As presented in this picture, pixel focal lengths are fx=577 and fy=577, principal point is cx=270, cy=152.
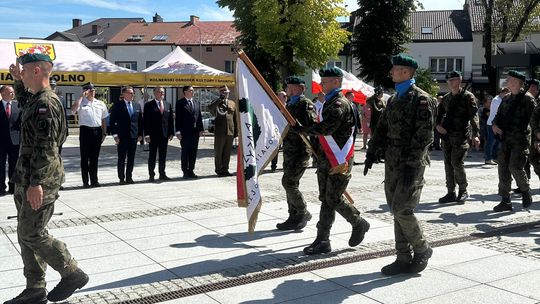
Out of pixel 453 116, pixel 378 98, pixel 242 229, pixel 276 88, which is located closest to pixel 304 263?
pixel 242 229

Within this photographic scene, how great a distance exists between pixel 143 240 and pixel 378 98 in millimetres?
11585

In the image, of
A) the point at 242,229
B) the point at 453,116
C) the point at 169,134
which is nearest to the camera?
the point at 242,229

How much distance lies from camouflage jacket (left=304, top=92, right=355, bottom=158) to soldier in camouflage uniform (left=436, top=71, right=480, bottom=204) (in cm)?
362

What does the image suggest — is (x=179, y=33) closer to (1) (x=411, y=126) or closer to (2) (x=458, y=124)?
(2) (x=458, y=124)

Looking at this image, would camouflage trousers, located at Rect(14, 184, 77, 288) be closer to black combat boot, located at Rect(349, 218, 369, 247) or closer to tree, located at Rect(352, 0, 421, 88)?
black combat boot, located at Rect(349, 218, 369, 247)

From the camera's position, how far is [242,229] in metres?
7.35

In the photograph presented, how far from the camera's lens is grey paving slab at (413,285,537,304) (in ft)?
15.2

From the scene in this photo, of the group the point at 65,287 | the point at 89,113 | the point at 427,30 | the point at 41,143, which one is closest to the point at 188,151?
the point at 89,113

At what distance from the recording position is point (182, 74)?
19.9 m

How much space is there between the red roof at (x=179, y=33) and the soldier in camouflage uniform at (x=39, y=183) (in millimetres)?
55423

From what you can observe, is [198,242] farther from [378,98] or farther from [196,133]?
[378,98]

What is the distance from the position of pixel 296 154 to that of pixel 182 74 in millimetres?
13402

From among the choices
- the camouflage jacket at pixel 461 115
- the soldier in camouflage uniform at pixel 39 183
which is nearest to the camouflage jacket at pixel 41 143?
the soldier in camouflage uniform at pixel 39 183

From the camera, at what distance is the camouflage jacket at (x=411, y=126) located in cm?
523
